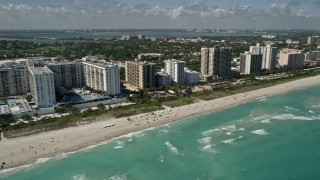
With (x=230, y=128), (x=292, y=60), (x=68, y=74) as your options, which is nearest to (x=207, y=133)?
(x=230, y=128)

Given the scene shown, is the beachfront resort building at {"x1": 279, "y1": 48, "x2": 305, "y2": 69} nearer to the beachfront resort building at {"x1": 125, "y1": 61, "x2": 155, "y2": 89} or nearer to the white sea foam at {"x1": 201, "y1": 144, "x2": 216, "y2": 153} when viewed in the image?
the beachfront resort building at {"x1": 125, "y1": 61, "x2": 155, "y2": 89}

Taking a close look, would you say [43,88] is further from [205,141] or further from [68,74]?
[205,141]

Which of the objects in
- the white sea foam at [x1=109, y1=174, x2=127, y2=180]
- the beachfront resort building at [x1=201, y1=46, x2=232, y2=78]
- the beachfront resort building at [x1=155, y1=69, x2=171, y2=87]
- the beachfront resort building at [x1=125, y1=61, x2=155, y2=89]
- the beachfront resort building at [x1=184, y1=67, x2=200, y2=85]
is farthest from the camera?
the beachfront resort building at [x1=201, y1=46, x2=232, y2=78]

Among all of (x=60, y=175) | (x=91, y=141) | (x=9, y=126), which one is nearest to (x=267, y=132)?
(x=91, y=141)

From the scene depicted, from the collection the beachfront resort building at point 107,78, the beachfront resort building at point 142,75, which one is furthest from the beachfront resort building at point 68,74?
the beachfront resort building at point 142,75

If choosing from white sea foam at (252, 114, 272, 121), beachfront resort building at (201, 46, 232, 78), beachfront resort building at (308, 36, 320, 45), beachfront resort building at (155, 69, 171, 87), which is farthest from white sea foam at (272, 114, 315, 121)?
beachfront resort building at (308, 36, 320, 45)

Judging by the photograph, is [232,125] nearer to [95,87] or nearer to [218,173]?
[218,173]
